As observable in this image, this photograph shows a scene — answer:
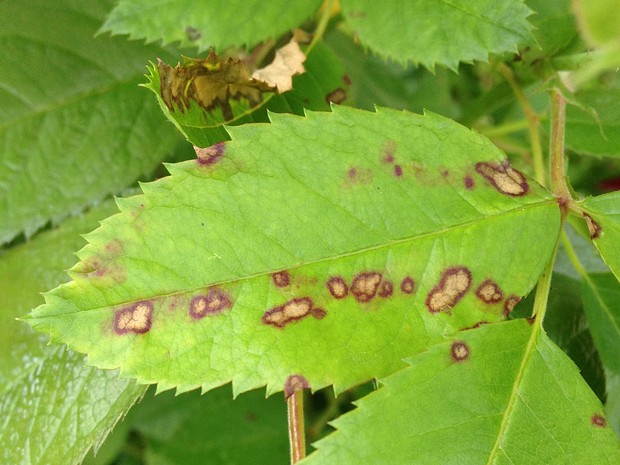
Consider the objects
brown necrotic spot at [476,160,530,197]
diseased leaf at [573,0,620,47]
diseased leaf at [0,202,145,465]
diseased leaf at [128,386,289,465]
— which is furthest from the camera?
diseased leaf at [128,386,289,465]

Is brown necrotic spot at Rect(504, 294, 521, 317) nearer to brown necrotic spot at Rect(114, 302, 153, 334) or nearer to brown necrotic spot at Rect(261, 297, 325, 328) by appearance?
brown necrotic spot at Rect(261, 297, 325, 328)

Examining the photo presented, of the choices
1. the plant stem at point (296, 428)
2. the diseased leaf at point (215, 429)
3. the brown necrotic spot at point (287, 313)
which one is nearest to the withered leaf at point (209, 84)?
the brown necrotic spot at point (287, 313)

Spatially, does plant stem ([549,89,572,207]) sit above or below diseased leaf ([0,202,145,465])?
above

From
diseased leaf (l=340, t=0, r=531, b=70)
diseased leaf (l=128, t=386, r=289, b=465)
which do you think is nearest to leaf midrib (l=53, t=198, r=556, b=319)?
diseased leaf (l=340, t=0, r=531, b=70)

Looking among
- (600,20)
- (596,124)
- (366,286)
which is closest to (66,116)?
(366,286)

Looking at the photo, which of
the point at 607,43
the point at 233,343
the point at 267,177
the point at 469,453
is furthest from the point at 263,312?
the point at 607,43

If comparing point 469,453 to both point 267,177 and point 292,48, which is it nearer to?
point 267,177

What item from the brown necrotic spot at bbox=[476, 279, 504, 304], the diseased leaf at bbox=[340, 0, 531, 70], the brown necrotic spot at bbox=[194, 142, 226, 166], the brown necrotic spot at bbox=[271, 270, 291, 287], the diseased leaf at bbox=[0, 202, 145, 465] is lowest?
the diseased leaf at bbox=[0, 202, 145, 465]
